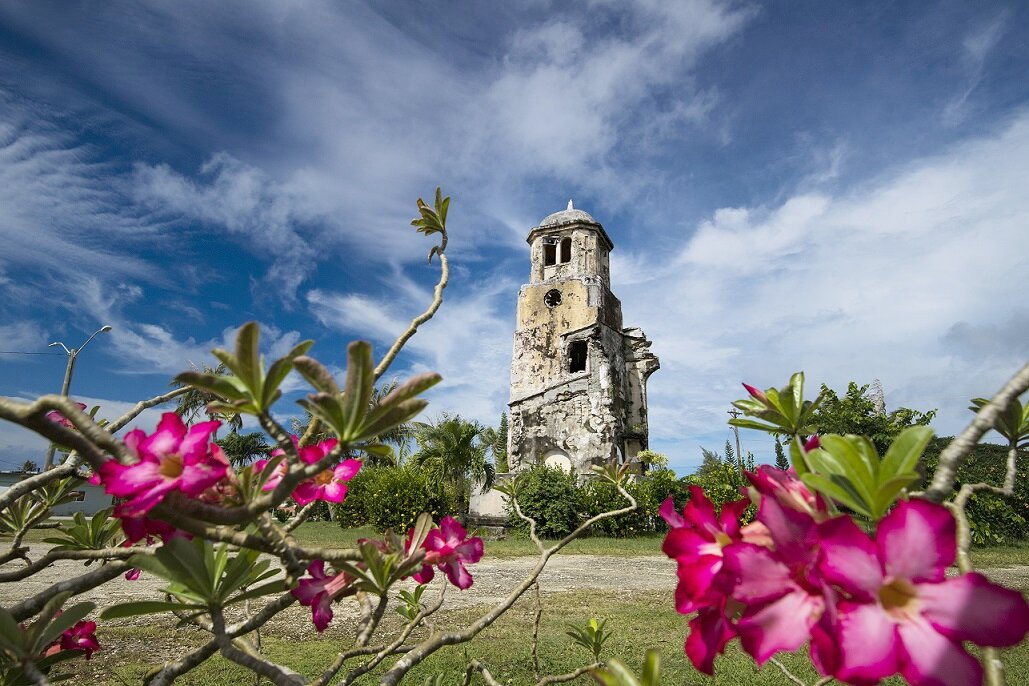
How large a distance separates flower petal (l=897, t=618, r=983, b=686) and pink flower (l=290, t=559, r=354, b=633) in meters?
0.64

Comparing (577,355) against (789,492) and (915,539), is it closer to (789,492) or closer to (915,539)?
(789,492)

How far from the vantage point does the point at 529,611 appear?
4.95 m

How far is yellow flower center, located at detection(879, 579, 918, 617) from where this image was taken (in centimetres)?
36

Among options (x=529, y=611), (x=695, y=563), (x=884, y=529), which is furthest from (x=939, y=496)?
(x=529, y=611)

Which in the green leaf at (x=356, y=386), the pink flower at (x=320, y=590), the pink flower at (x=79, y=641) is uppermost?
the green leaf at (x=356, y=386)

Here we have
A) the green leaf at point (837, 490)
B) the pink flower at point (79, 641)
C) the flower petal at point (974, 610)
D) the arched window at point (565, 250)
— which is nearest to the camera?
the flower petal at point (974, 610)

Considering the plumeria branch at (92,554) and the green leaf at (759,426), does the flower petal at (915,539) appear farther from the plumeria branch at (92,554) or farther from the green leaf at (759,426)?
the plumeria branch at (92,554)

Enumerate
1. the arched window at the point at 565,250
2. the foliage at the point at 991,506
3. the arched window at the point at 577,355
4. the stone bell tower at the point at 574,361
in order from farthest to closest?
the arched window at the point at 565,250, the arched window at the point at 577,355, the stone bell tower at the point at 574,361, the foliage at the point at 991,506

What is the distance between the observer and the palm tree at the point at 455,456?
1550 cm

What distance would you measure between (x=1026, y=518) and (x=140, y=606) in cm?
1514

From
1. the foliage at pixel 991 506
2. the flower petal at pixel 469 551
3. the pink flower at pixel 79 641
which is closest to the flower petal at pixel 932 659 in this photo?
the flower petal at pixel 469 551

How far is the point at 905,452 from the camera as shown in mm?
459

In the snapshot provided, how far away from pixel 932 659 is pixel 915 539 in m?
0.07

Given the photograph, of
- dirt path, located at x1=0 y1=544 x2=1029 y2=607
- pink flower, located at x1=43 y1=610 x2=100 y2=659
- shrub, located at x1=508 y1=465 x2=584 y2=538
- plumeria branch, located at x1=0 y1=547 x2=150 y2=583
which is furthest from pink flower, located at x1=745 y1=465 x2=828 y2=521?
shrub, located at x1=508 y1=465 x2=584 y2=538
